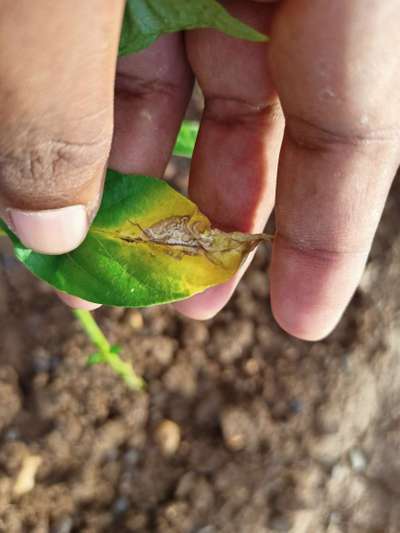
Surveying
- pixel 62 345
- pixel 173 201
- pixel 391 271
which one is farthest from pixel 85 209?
pixel 391 271

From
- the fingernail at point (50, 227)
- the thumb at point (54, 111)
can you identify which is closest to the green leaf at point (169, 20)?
the thumb at point (54, 111)

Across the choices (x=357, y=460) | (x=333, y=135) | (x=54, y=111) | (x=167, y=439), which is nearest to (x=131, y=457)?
(x=167, y=439)

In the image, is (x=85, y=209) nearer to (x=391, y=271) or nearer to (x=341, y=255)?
(x=341, y=255)

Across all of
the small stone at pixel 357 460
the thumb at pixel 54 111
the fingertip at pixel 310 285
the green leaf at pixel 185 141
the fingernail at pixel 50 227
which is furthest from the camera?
the small stone at pixel 357 460

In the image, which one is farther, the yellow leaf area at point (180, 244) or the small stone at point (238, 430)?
the small stone at point (238, 430)

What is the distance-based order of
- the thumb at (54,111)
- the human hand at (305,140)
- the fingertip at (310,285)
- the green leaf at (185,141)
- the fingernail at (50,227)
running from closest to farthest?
the thumb at (54,111)
the fingernail at (50,227)
the human hand at (305,140)
the fingertip at (310,285)
the green leaf at (185,141)

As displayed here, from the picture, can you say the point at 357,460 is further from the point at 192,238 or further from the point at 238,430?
the point at 192,238

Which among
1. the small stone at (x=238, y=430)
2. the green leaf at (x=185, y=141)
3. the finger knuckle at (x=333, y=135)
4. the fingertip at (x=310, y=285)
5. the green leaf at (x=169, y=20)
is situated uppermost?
the green leaf at (x=169, y=20)

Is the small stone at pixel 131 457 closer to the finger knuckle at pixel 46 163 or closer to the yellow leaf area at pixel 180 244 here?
the yellow leaf area at pixel 180 244
